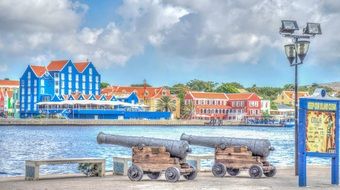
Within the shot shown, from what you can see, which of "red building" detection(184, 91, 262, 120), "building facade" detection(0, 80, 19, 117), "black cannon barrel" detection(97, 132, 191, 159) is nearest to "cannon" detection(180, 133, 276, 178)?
"black cannon barrel" detection(97, 132, 191, 159)

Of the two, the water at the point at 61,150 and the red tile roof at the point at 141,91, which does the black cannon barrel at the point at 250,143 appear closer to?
the water at the point at 61,150

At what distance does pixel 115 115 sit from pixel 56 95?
1487 centimetres

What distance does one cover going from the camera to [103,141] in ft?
65.3

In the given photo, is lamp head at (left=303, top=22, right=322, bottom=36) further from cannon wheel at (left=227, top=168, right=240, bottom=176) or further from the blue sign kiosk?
cannon wheel at (left=227, top=168, right=240, bottom=176)

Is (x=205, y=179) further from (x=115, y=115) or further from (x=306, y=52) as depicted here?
(x=115, y=115)

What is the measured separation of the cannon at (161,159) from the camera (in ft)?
59.3

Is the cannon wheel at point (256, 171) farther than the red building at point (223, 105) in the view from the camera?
No

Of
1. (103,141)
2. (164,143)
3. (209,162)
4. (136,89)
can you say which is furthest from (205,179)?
(136,89)

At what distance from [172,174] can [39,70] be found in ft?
499

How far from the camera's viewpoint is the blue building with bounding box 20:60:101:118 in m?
164

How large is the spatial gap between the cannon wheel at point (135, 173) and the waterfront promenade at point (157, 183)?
0.14m

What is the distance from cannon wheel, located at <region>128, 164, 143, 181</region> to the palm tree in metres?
163

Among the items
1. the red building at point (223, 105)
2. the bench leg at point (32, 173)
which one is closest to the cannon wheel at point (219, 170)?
the bench leg at point (32, 173)

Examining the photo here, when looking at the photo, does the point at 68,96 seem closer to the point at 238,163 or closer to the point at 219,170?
the point at 219,170
